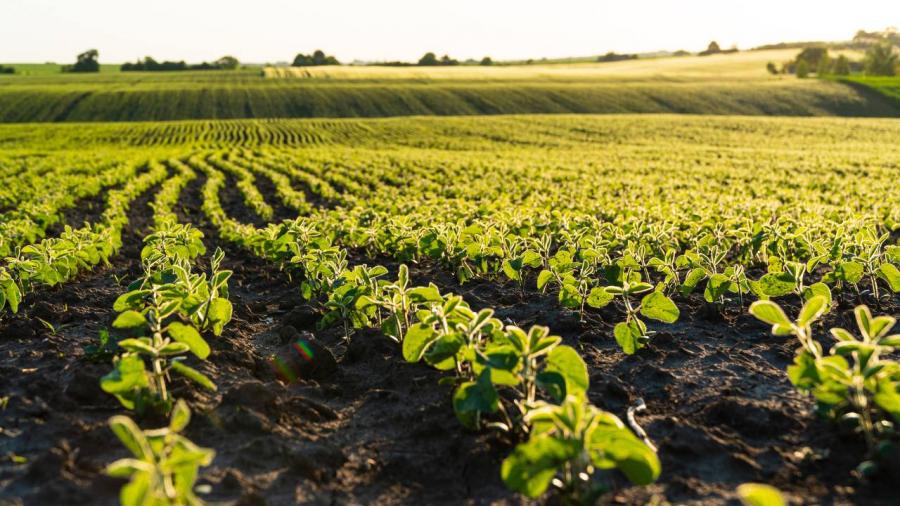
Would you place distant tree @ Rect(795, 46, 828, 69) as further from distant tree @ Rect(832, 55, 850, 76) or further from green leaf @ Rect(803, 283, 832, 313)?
green leaf @ Rect(803, 283, 832, 313)

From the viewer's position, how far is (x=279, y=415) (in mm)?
3113

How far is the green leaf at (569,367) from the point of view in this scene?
8.20 feet

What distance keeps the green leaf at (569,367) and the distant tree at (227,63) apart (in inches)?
5099

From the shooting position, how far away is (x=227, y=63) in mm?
122688

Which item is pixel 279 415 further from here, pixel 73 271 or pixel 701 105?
pixel 701 105

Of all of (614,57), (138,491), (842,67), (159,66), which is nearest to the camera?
(138,491)

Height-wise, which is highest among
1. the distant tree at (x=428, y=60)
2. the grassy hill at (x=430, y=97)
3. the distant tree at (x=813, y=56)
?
the distant tree at (x=428, y=60)

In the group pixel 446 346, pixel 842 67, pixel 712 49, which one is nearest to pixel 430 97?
pixel 842 67

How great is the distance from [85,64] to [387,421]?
133552 mm

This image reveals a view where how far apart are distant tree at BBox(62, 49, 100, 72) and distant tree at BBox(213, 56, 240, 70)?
19.9m

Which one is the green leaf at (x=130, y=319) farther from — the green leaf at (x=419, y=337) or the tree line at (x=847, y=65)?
the tree line at (x=847, y=65)

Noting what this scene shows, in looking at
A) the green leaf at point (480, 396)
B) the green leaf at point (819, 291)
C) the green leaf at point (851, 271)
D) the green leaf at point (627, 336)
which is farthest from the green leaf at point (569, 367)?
the green leaf at point (851, 271)

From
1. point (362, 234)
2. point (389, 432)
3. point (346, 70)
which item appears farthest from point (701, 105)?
point (389, 432)

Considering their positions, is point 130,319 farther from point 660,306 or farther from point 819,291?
point 819,291
